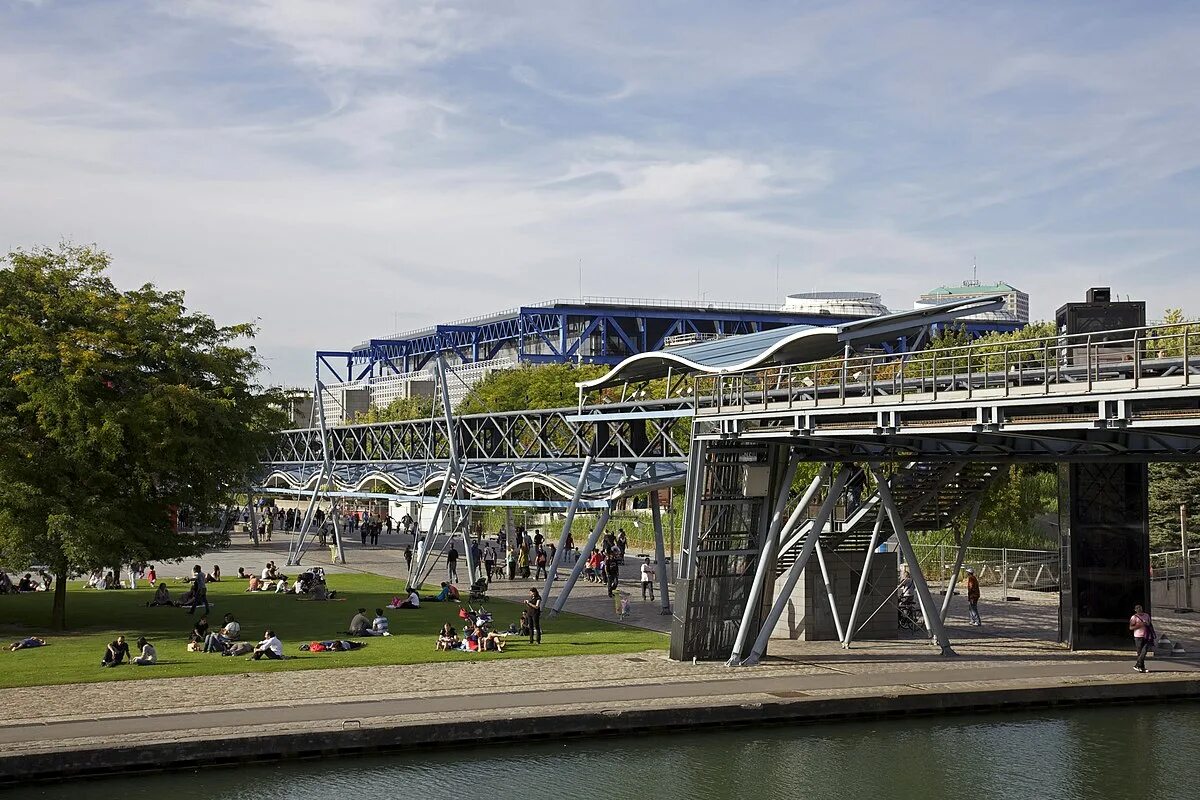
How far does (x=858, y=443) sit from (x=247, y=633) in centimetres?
1866

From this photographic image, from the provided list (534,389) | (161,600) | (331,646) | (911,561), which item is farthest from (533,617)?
(534,389)

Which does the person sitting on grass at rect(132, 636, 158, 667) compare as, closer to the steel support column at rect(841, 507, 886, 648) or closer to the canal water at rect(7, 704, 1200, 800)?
the canal water at rect(7, 704, 1200, 800)

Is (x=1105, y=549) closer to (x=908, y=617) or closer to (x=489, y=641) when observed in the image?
(x=908, y=617)

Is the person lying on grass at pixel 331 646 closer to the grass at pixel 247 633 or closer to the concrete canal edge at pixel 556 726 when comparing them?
the grass at pixel 247 633

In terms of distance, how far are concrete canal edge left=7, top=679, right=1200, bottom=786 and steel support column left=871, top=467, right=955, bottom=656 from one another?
199 inches

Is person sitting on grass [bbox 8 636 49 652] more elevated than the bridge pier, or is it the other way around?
the bridge pier

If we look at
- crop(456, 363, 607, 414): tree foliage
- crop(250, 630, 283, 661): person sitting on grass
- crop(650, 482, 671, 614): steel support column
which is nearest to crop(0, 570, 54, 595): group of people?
crop(250, 630, 283, 661): person sitting on grass

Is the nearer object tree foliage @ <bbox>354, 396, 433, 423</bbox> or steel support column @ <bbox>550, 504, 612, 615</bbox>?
steel support column @ <bbox>550, 504, 612, 615</bbox>

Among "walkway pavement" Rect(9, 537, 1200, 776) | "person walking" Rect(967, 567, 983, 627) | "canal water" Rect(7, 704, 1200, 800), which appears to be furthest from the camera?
"person walking" Rect(967, 567, 983, 627)

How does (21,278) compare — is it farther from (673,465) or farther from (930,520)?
(930,520)

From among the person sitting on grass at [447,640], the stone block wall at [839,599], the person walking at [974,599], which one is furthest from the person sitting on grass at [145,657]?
the person walking at [974,599]

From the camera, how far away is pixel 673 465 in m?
44.8

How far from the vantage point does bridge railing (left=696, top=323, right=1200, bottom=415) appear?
23.4m

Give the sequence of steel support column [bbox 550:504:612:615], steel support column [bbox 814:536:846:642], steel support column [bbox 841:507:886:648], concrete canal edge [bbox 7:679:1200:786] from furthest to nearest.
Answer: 1. steel support column [bbox 550:504:612:615]
2. steel support column [bbox 814:536:846:642]
3. steel support column [bbox 841:507:886:648]
4. concrete canal edge [bbox 7:679:1200:786]
